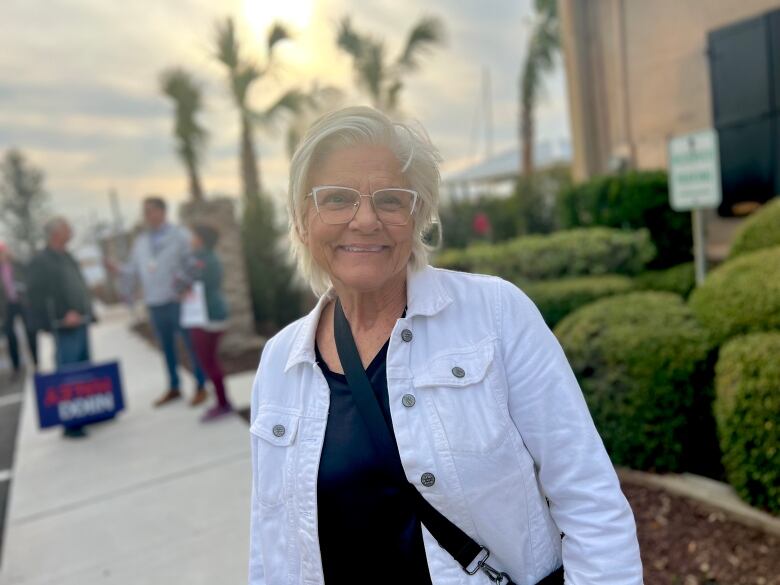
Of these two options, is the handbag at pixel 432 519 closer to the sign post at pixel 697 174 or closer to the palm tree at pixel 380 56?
the sign post at pixel 697 174

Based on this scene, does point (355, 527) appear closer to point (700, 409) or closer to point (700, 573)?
point (700, 573)

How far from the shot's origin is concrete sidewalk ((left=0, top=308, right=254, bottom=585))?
3273mm

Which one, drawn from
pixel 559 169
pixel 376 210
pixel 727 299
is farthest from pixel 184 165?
pixel 376 210

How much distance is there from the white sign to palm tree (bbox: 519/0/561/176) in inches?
467

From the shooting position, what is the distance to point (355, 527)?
4.55ft

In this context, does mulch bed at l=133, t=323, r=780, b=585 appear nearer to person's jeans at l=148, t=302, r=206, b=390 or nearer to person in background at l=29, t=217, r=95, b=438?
person's jeans at l=148, t=302, r=206, b=390

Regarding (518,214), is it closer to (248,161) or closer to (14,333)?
(248,161)

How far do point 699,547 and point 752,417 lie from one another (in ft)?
2.01

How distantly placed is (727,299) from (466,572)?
274cm

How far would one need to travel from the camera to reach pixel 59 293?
5.58 m

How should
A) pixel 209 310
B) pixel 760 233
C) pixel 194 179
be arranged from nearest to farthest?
pixel 760 233 < pixel 209 310 < pixel 194 179

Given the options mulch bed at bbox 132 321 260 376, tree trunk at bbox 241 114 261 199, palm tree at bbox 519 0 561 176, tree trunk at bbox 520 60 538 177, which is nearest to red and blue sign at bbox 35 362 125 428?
mulch bed at bbox 132 321 260 376

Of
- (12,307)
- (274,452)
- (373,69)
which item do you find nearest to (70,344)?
(12,307)

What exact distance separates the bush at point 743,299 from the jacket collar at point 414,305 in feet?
7.90
